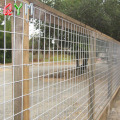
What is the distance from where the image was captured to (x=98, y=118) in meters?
3.76

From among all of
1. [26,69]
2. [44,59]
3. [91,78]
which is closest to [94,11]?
[91,78]

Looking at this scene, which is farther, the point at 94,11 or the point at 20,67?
the point at 94,11

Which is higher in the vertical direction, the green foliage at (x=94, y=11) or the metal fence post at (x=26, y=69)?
the green foliage at (x=94, y=11)

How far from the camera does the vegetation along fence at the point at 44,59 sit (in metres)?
1.58

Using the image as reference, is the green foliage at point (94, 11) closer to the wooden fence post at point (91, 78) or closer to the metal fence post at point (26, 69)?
the wooden fence post at point (91, 78)

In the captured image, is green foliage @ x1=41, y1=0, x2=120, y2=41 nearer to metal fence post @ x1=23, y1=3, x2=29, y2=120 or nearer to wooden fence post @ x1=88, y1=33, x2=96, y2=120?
wooden fence post @ x1=88, y1=33, x2=96, y2=120

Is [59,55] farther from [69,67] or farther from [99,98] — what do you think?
[99,98]

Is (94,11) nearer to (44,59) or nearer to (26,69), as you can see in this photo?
(44,59)

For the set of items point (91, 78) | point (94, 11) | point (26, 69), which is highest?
point (94, 11)

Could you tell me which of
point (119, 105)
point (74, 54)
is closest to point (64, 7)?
point (119, 105)

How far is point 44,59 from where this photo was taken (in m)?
1.91

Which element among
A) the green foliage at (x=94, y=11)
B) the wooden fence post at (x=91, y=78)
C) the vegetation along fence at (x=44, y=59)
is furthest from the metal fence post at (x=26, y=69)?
the green foliage at (x=94, y=11)

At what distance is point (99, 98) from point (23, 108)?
2.92 metres

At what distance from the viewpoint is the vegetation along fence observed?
158 centimetres
